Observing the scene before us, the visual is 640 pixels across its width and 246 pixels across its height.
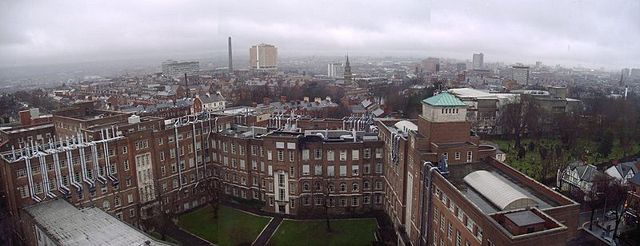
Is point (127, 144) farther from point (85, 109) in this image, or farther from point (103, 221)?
point (85, 109)

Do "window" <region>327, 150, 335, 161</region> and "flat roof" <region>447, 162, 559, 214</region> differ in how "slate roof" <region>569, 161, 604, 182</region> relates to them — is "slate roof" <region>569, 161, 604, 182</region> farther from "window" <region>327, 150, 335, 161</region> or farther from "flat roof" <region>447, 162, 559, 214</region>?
"window" <region>327, 150, 335, 161</region>

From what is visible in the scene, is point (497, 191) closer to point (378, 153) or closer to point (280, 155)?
point (378, 153)

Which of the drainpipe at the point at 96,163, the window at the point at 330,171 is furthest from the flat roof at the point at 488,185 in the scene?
the drainpipe at the point at 96,163

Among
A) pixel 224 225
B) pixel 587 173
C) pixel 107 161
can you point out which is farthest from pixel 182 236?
pixel 587 173

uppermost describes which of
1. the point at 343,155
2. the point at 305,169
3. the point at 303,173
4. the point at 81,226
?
the point at 343,155

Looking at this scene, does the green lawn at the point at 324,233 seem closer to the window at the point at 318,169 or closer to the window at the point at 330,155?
the window at the point at 318,169

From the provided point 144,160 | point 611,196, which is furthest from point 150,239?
point 611,196
